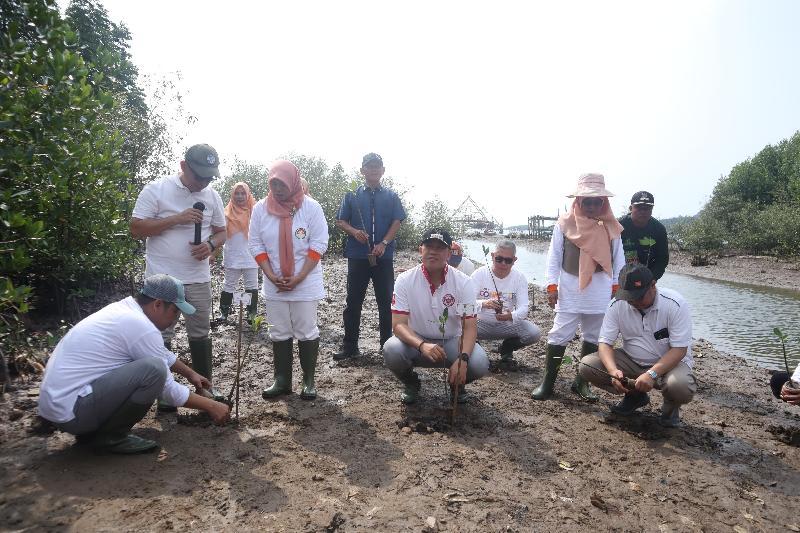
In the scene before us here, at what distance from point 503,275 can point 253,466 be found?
3369mm

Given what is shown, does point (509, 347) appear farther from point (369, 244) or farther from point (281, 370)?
point (281, 370)

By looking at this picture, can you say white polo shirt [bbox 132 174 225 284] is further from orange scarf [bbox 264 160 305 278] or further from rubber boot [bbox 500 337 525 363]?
rubber boot [bbox 500 337 525 363]

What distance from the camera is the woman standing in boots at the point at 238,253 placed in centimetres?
680

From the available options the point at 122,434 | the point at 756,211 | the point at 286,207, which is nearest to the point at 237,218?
the point at 286,207

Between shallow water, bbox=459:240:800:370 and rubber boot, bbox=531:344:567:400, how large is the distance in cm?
343

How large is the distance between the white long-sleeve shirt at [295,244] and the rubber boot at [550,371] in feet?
6.67

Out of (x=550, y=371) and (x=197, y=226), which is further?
(x=550, y=371)

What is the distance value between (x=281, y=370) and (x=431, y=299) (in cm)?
138

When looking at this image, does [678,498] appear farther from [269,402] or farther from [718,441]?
[269,402]

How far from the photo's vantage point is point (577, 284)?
428cm

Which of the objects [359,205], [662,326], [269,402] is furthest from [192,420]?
[662,326]

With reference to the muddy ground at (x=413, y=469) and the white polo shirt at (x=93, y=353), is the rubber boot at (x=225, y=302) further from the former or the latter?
the white polo shirt at (x=93, y=353)

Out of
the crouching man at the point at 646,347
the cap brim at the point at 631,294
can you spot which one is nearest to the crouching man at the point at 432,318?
the crouching man at the point at 646,347

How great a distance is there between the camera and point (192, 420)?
3541 millimetres
